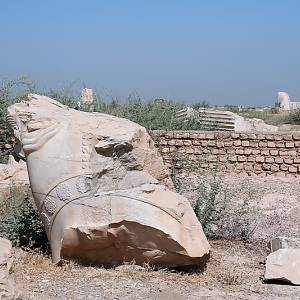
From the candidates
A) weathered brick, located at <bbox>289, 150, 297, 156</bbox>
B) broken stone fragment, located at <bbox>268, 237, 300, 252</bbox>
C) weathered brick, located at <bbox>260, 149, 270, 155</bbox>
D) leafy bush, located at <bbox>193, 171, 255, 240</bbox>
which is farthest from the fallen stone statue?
weathered brick, located at <bbox>289, 150, 297, 156</bbox>

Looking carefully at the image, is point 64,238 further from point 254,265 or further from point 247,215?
point 247,215

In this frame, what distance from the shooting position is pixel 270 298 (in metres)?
4.82

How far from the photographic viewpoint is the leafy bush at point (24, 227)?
599cm

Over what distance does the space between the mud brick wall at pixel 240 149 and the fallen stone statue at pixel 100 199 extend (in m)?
6.37

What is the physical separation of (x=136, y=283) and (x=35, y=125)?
165 centimetres

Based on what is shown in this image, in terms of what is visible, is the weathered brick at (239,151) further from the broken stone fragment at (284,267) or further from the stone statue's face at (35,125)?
the stone statue's face at (35,125)

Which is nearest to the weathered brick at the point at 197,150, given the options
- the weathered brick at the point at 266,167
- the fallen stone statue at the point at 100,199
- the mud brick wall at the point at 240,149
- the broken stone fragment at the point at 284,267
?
the mud brick wall at the point at 240,149

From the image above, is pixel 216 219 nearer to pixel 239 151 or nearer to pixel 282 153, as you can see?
pixel 239 151

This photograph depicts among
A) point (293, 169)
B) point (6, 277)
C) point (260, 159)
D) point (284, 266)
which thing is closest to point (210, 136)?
point (260, 159)

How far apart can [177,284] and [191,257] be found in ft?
0.88

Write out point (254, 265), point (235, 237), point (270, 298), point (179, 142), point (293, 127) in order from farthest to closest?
point (293, 127) → point (179, 142) → point (235, 237) → point (254, 265) → point (270, 298)

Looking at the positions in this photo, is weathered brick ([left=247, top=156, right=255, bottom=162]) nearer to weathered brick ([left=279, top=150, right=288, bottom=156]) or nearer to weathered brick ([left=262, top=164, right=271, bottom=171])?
weathered brick ([left=262, top=164, right=271, bottom=171])

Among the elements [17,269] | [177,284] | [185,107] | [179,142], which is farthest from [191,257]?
[185,107]

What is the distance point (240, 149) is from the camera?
39.4 ft
